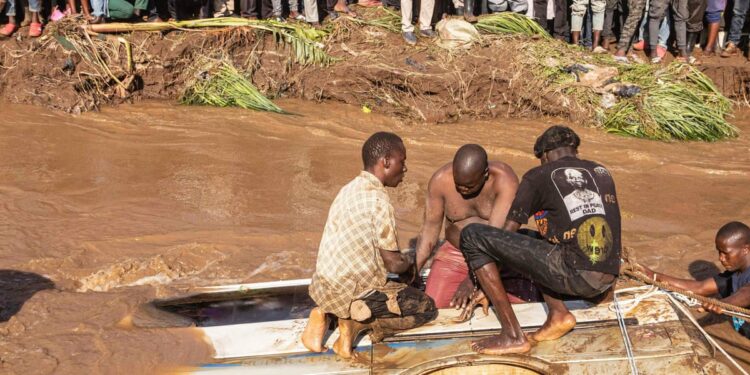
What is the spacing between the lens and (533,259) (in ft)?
15.2

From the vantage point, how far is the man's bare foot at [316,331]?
4.69m

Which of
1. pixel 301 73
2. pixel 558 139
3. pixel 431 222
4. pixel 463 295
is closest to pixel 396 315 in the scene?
pixel 463 295

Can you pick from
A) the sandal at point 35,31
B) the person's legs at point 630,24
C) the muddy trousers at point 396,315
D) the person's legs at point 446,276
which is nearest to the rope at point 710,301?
the person's legs at point 446,276

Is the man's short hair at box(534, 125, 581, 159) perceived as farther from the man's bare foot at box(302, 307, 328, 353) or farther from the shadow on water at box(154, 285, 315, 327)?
the shadow on water at box(154, 285, 315, 327)

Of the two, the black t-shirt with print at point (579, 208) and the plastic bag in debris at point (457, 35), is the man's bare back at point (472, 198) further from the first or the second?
the plastic bag in debris at point (457, 35)

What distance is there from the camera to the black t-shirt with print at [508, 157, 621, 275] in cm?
451

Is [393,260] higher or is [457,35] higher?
[457,35]

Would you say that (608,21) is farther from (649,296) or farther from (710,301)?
(710,301)

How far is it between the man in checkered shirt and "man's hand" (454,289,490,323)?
414mm

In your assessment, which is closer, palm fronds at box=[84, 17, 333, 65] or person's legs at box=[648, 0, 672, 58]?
palm fronds at box=[84, 17, 333, 65]

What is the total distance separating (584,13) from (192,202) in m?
6.32

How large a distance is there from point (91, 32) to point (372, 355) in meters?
7.07

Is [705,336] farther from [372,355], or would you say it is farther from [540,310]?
[372,355]

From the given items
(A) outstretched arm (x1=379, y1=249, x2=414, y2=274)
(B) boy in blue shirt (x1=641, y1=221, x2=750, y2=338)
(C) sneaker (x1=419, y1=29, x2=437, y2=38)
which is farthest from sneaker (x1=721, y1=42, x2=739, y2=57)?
(A) outstretched arm (x1=379, y1=249, x2=414, y2=274)
